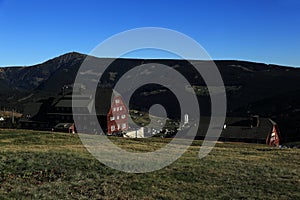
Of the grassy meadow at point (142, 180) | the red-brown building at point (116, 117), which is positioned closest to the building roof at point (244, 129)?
the red-brown building at point (116, 117)

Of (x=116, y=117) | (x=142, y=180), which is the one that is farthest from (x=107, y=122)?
(x=142, y=180)

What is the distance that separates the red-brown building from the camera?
92.5 meters

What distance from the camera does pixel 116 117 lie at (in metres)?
97.1

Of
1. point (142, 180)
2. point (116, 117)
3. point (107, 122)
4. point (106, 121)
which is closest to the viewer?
point (142, 180)

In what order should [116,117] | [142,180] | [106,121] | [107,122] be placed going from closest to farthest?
[142,180] → [107,122] → [106,121] → [116,117]

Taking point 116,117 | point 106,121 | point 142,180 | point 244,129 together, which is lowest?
point 142,180

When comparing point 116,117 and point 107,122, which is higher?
point 116,117

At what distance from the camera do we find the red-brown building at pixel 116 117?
92.5 metres

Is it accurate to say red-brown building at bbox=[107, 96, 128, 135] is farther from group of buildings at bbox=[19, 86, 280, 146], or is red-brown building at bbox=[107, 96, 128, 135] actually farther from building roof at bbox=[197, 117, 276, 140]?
building roof at bbox=[197, 117, 276, 140]

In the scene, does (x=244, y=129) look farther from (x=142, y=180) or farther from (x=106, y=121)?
(x=142, y=180)

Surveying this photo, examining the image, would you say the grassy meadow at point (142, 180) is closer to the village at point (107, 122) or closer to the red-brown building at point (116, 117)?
the village at point (107, 122)

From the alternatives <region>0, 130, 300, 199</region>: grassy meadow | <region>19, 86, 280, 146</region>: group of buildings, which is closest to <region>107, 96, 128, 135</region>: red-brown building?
<region>19, 86, 280, 146</region>: group of buildings

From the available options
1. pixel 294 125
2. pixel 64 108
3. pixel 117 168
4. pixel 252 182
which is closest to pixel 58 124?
pixel 64 108

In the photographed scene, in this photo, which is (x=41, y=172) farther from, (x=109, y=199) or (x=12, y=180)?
(x=109, y=199)
